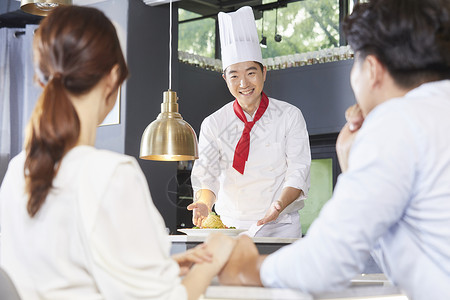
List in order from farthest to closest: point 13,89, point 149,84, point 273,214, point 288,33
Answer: point 288,33 → point 13,89 → point 149,84 → point 273,214

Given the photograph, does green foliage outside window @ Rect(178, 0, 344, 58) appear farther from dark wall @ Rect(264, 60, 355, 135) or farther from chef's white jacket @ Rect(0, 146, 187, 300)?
chef's white jacket @ Rect(0, 146, 187, 300)

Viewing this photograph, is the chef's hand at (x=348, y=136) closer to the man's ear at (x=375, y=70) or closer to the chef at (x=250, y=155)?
the man's ear at (x=375, y=70)

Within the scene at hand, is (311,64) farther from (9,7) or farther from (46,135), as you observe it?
(46,135)

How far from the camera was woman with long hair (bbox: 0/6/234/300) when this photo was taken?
3.14 ft

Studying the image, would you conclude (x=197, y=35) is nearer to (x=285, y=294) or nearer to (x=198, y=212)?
(x=198, y=212)

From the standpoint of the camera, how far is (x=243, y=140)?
3486 millimetres

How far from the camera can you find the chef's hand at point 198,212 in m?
3.17

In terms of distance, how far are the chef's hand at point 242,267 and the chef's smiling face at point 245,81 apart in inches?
94.9

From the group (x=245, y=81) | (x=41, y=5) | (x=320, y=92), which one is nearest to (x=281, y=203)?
(x=245, y=81)

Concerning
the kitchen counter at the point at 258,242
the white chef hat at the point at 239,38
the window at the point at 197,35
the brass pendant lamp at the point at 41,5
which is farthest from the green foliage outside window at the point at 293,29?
the kitchen counter at the point at 258,242

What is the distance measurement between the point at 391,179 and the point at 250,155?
8.27ft

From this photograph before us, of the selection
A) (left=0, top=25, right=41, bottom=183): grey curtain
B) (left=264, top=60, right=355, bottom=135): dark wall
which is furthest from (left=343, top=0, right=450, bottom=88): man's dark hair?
(left=0, top=25, right=41, bottom=183): grey curtain

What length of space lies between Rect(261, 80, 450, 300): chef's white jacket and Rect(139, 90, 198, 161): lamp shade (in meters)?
2.00

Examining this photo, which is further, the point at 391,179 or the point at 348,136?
the point at 348,136
